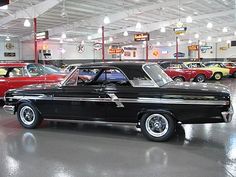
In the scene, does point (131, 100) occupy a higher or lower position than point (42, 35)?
lower

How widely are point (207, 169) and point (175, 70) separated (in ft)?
45.4

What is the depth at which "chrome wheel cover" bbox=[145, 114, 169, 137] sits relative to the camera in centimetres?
593

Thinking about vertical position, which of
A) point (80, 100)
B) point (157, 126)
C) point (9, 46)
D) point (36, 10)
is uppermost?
point (36, 10)

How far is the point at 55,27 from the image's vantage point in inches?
1126

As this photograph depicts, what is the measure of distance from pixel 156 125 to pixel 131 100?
0.73 meters

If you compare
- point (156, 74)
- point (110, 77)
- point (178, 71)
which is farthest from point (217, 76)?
point (110, 77)

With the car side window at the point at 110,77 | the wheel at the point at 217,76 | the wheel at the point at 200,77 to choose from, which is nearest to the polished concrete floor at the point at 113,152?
the car side window at the point at 110,77

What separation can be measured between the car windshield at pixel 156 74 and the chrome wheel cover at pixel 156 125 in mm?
689

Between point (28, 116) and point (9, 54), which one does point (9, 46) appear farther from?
point (28, 116)

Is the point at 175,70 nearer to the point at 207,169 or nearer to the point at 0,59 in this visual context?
the point at 207,169

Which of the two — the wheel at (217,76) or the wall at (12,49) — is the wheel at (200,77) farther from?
the wall at (12,49)

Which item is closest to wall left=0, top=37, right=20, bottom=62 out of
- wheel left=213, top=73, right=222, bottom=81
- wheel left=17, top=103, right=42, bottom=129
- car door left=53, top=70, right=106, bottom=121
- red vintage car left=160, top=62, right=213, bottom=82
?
red vintage car left=160, top=62, right=213, bottom=82

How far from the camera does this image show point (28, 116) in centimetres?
735

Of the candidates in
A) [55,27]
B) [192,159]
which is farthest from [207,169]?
[55,27]
